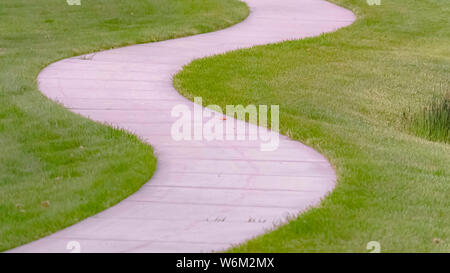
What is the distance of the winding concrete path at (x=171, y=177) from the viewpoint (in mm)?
5648

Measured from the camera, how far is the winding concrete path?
565cm

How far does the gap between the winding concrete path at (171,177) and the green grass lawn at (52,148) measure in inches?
7.2
